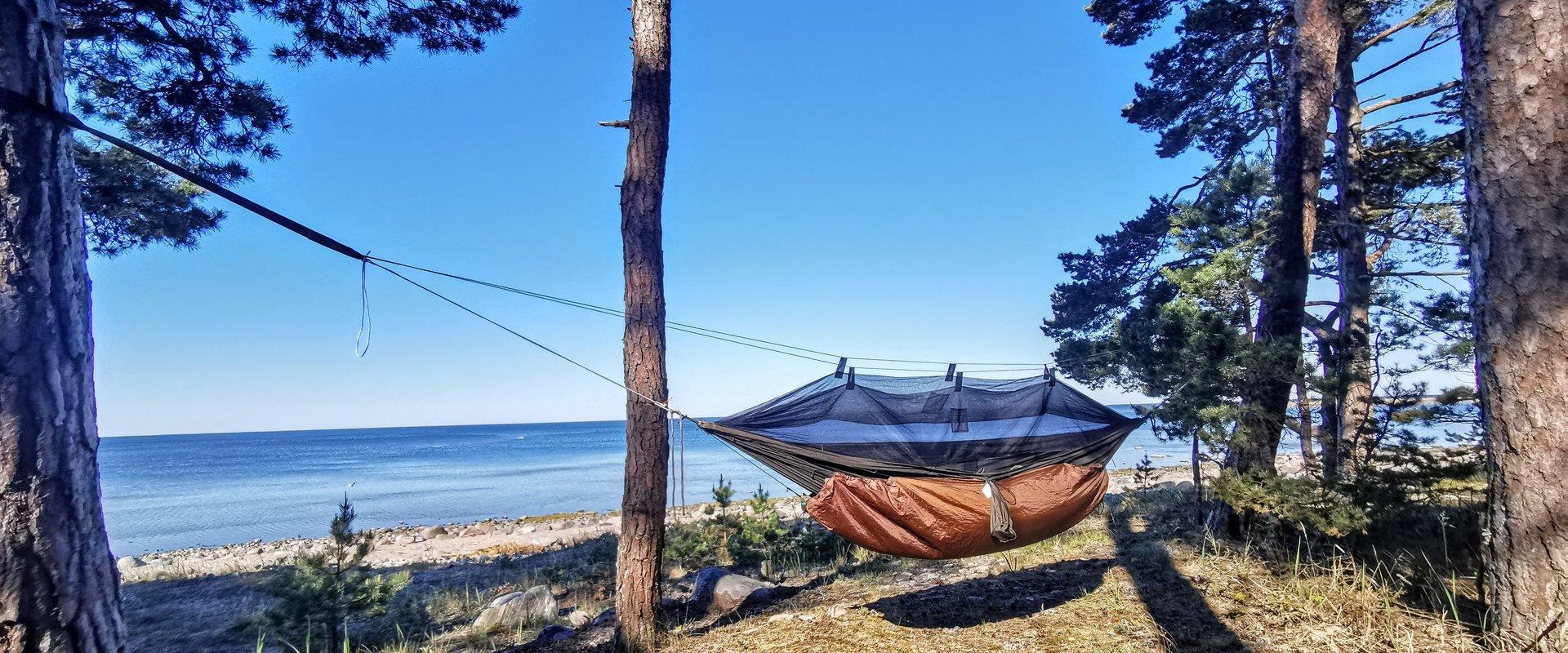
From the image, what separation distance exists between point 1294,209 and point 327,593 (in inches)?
262

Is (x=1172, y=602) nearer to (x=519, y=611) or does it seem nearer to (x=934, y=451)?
(x=934, y=451)

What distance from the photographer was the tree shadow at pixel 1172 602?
328cm

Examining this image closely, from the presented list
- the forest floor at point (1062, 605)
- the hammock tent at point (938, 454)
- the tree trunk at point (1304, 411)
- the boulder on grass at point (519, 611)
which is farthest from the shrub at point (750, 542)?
the tree trunk at point (1304, 411)

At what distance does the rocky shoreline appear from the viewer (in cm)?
880

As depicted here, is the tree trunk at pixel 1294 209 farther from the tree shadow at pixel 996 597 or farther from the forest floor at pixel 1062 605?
the tree shadow at pixel 996 597

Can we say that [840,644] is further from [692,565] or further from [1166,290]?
[1166,290]

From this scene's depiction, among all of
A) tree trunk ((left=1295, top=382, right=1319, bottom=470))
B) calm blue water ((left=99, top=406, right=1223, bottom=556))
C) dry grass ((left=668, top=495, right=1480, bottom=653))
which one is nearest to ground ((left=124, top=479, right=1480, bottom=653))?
dry grass ((left=668, top=495, right=1480, bottom=653))

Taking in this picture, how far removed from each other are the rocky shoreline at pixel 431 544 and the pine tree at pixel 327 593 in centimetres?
472

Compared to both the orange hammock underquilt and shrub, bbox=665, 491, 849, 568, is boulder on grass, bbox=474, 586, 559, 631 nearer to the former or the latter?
shrub, bbox=665, 491, 849, 568

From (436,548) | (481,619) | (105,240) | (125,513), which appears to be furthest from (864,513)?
(125,513)

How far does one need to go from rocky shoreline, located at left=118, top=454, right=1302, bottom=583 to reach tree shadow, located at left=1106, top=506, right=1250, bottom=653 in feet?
12.1

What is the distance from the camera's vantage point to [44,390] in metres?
1.63

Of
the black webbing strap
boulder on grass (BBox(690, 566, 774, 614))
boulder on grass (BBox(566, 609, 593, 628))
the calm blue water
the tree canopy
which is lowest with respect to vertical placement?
the calm blue water

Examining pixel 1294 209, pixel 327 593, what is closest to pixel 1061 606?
pixel 1294 209
